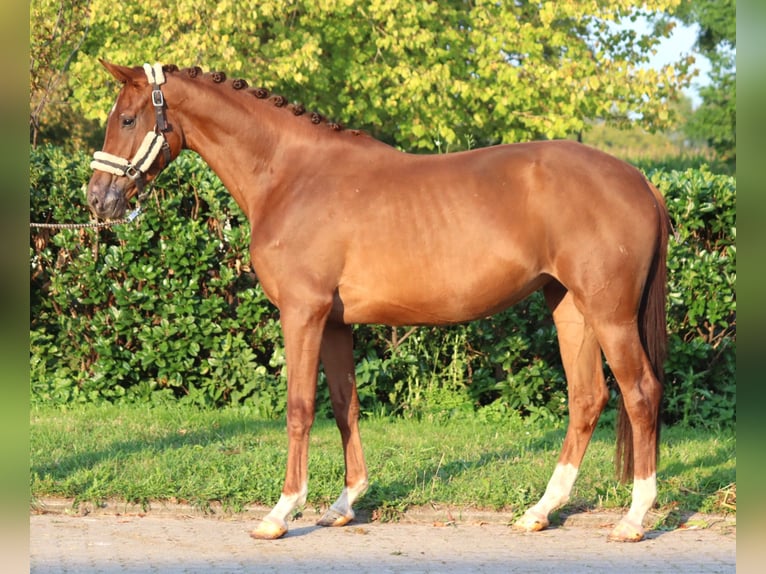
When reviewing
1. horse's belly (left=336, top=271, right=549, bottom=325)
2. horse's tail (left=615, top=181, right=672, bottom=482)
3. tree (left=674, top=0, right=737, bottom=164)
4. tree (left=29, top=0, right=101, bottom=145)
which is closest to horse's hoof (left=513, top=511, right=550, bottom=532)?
horse's tail (left=615, top=181, right=672, bottom=482)

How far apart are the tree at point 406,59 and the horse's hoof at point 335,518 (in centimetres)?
845

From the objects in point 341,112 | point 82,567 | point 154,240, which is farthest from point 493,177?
point 341,112

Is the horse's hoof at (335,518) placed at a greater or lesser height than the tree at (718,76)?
lesser

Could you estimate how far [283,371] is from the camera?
8.14 metres

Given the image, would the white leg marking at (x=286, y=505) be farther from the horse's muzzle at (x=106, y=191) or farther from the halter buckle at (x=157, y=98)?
the halter buckle at (x=157, y=98)

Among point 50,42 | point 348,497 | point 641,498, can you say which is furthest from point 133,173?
point 50,42

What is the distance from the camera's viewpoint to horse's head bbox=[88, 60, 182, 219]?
17.6ft

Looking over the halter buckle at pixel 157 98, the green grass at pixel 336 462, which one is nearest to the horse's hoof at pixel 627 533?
the green grass at pixel 336 462

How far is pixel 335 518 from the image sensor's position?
5.47 metres

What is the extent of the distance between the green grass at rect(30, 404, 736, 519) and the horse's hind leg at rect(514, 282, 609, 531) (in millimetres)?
268

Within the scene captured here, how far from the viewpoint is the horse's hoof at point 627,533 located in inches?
202

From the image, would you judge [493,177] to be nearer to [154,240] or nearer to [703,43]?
[154,240]
